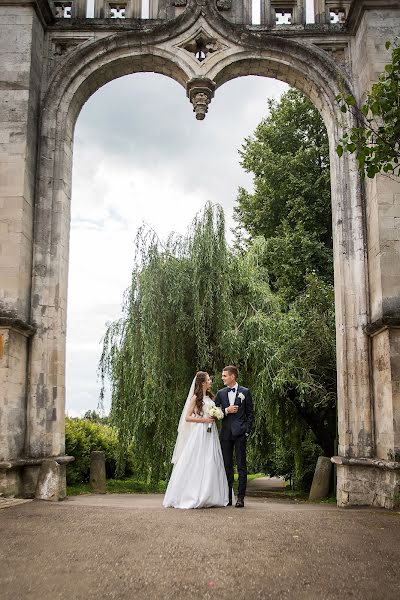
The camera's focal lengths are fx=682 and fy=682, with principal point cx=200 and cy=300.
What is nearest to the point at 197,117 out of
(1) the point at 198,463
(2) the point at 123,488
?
(1) the point at 198,463

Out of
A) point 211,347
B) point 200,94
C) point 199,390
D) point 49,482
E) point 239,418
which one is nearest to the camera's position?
point 239,418

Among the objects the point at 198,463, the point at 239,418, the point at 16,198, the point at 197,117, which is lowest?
the point at 198,463

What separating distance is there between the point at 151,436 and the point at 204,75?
5.36 m

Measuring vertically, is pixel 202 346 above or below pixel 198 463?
above

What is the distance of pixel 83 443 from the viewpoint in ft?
43.0

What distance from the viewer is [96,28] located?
902cm

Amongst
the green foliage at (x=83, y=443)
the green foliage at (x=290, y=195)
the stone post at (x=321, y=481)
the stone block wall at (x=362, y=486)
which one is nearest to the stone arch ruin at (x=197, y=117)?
the stone block wall at (x=362, y=486)

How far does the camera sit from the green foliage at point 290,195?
57.5ft

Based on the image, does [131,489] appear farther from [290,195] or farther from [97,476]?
[290,195]

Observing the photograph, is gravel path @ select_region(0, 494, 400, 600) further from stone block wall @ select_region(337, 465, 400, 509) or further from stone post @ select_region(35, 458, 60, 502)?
stone post @ select_region(35, 458, 60, 502)

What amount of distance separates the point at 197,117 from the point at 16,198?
2.70 meters

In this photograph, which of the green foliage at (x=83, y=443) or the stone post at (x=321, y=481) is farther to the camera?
the green foliage at (x=83, y=443)

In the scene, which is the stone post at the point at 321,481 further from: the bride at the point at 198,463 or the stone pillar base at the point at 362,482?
the bride at the point at 198,463

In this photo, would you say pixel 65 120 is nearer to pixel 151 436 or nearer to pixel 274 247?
pixel 151 436
